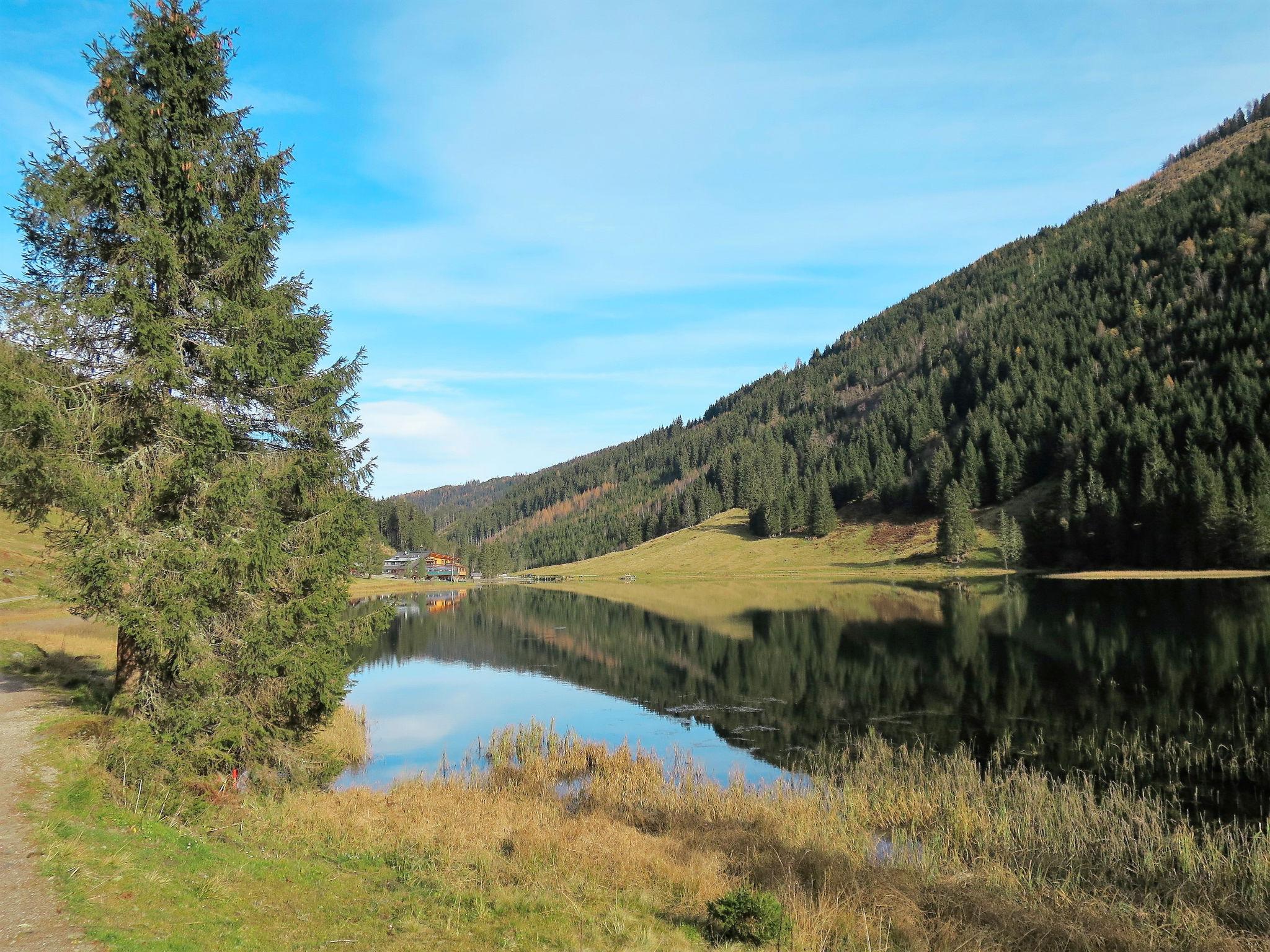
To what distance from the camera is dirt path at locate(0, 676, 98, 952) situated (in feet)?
24.3

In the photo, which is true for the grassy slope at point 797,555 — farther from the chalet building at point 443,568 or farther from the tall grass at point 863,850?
the tall grass at point 863,850

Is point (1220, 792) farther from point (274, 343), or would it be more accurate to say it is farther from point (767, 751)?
point (274, 343)

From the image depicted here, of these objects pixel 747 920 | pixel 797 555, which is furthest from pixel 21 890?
pixel 797 555

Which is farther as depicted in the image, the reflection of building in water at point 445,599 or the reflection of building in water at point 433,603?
the reflection of building in water at point 445,599

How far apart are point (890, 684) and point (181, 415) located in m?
31.7

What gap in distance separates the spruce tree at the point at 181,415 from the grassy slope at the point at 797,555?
3736 inches

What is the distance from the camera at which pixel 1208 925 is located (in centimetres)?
1082

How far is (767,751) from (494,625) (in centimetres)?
5543

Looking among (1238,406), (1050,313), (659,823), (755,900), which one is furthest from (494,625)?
(1050,313)

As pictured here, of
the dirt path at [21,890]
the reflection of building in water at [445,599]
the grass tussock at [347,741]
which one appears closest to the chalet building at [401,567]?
the reflection of building in water at [445,599]

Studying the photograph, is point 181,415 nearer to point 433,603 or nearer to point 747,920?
point 747,920

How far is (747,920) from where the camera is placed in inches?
395

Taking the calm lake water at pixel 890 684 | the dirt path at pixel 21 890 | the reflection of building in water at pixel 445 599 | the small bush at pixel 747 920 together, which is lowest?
the reflection of building in water at pixel 445 599

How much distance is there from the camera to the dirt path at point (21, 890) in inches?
292
